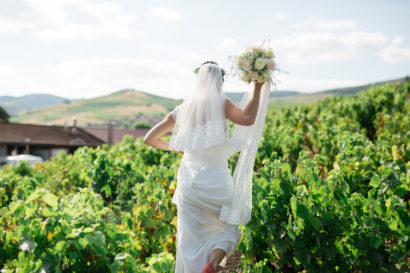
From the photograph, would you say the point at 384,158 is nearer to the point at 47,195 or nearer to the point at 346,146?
the point at 346,146

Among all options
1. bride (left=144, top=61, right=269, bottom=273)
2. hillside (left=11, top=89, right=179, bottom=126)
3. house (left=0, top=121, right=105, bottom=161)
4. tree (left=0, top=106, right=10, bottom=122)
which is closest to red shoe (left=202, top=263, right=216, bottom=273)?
bride (left=144, top=61, right=269, bottom=273)

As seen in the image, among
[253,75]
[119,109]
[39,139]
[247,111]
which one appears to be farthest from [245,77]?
[119,109]

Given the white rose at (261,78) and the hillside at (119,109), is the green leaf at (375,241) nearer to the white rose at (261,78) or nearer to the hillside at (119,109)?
the white rose at (261,78)

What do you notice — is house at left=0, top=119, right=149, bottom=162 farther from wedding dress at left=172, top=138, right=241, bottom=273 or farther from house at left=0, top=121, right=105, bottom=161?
wedding dress at left=172, top=138, right=241, bottom=273

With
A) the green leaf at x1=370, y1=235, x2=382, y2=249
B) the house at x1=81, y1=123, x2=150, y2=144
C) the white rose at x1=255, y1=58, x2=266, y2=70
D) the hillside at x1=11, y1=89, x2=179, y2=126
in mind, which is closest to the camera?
the green leaf at x1=370, y1=235, x2=382, y2=249

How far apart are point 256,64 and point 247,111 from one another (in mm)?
447

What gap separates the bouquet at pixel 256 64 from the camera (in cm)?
335

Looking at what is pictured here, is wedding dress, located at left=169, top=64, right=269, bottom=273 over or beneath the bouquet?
beneath

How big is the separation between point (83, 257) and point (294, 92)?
441ft

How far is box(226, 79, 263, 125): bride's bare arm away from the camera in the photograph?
131 inches

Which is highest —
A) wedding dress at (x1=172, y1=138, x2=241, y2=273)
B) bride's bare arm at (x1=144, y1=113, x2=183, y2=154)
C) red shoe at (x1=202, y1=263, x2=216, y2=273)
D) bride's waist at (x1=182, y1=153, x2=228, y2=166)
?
bride's bare arm at (x1=144, y1=113, x2=183, y2=154)

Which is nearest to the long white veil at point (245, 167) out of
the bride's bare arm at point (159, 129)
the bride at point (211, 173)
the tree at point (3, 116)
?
the bride at point (211, 173)

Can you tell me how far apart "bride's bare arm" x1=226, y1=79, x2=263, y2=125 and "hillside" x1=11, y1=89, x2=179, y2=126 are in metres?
104

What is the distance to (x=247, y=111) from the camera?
334 cm
